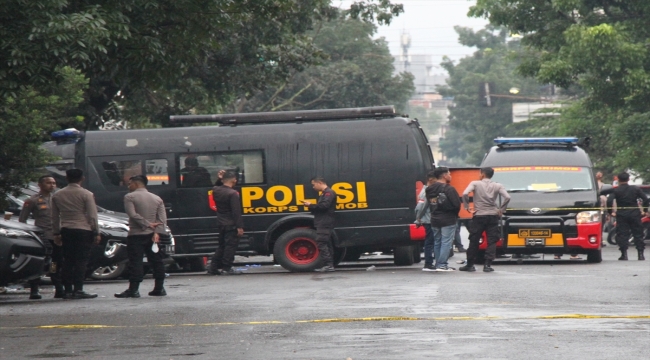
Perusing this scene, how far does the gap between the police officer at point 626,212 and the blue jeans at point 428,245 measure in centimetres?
441

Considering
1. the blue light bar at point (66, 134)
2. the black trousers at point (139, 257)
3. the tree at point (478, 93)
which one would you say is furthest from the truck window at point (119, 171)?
the tree at point (478, 93)

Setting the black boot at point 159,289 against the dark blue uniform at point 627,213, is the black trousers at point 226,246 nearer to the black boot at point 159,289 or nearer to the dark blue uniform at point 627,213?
the black boot at point 159,289

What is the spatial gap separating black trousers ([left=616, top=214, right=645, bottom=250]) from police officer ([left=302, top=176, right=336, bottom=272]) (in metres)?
6.03

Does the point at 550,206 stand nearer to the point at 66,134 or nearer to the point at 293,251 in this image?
the point at 293,251

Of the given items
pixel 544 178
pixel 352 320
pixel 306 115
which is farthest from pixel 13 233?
pixel 544 178

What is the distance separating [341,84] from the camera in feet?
160

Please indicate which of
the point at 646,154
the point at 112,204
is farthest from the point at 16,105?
the point at 646,154

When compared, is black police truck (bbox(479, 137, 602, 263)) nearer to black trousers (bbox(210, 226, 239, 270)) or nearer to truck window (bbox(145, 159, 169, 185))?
black trousers (bbox(210, 226, 239, 270))

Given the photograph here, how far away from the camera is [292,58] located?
91.0 ft

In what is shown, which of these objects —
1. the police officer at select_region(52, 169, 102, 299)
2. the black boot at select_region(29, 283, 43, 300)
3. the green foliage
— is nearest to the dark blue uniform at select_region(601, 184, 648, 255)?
the police officer at select_region(52, 169, 102, 299)

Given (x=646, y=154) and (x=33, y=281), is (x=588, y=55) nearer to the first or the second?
(x=646, y=154)

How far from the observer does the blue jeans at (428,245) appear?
18.0 meters

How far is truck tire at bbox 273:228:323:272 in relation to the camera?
18625 mm

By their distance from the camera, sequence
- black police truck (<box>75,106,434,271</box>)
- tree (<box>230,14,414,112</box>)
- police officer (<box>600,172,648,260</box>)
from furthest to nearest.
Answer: tree (<box>230,14,414,112</box>), police officer (<box>600,172,648,260</box>), black police truck (<box>75,106,434,271</box>)
